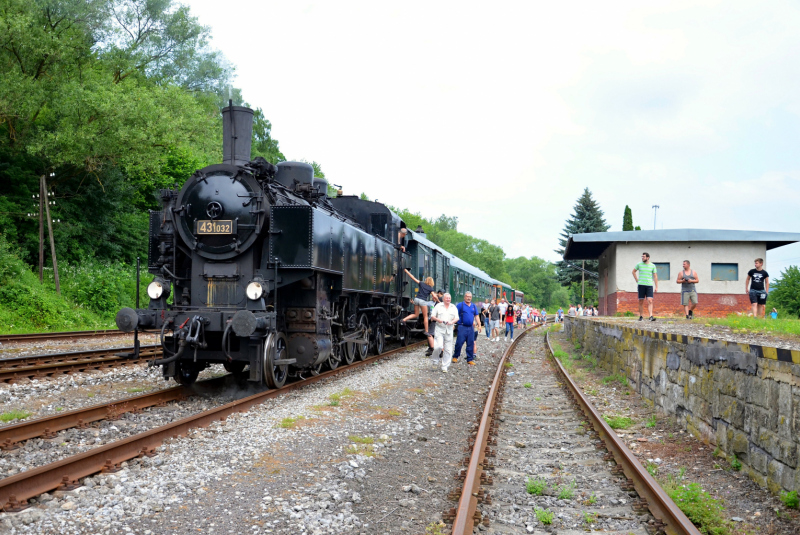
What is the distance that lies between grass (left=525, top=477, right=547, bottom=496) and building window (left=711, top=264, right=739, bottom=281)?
757 inches

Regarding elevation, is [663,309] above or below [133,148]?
below

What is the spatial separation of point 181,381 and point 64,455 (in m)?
3.28

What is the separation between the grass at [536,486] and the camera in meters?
4.45

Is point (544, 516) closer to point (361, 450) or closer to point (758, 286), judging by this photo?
point (361, 450)

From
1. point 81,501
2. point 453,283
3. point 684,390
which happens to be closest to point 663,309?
point 453,283

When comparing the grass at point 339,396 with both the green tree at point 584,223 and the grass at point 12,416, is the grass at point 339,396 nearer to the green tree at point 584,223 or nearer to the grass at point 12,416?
the grass at point 12,416

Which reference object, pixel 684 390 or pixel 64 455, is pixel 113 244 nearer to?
pixel 64 455

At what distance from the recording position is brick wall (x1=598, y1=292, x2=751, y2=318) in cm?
2097

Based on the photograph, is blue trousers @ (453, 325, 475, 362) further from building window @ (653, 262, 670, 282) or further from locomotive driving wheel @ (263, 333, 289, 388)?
building window @ (653, 262, 670, 282)

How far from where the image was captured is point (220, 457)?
201 inches

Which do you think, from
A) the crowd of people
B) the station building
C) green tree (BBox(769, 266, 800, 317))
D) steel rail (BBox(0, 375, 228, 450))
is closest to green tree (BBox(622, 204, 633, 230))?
green tree (BBox(769, 266, 800, 317))

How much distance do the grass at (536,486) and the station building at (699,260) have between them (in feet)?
58.2

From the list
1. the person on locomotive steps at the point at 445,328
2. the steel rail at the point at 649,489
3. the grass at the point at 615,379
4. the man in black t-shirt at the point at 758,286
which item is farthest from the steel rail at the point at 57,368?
the man in black t-shirt at the point at 758,286

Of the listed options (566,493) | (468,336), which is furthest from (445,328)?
(566,493)
